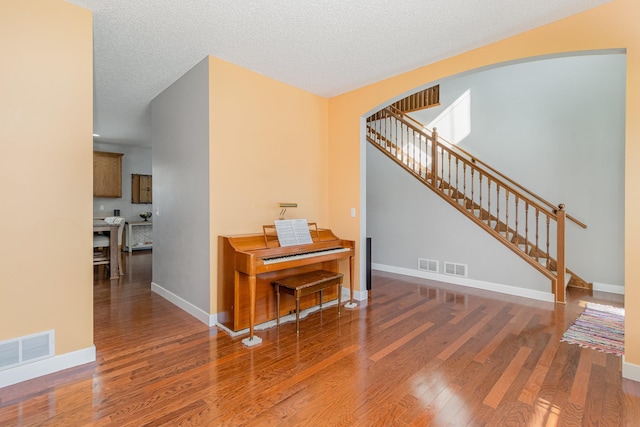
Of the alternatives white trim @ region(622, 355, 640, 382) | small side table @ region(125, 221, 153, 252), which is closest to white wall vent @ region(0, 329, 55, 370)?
white trim @ region(622, 355, 640, 382)

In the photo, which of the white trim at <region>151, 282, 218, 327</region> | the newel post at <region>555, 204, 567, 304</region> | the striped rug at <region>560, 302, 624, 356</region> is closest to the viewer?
the striped rug at <region>560, 302, 624, 356</region>

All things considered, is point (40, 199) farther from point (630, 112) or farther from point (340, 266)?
point (630, 112)

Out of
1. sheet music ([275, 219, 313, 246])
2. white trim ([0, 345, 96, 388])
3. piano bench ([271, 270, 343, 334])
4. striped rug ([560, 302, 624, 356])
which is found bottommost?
striped rug ([560, 302, 624, 356])

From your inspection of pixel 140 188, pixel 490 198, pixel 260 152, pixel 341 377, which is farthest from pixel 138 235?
pixel 490 198

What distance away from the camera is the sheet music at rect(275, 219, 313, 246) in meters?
3.05

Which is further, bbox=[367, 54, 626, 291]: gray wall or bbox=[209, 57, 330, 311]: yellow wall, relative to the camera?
bbox=[367, 54, 626, 291]: gray wall

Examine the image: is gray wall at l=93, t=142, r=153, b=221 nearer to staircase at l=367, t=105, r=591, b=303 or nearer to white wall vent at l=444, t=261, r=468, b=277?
staircase at l=367, t=105, r=591, b=303

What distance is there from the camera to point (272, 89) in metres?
3.51

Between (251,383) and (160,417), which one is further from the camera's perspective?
(251,383)

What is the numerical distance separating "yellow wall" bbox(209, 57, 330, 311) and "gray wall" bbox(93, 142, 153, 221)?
5820 millimetres

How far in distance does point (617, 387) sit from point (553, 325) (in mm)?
1098

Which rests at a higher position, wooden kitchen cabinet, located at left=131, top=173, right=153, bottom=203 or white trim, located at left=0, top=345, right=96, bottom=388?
wooden kitchen cabinet, located at left=131, top=173, right=153, bottom=203

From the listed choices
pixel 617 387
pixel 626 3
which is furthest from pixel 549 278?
pixel 626 3

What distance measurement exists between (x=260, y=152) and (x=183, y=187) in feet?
3.17
